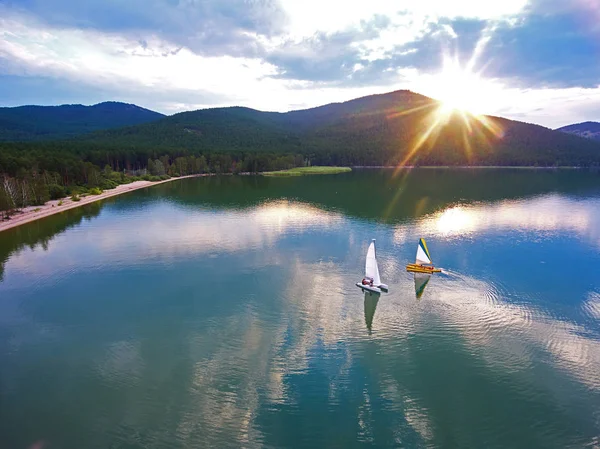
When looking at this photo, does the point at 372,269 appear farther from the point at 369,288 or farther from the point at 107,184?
the point at 107,184

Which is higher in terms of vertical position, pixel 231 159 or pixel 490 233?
pixel 231 159

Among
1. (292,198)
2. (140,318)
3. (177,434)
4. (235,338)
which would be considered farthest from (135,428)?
(292,198)

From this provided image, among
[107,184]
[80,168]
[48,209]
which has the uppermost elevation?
[80,168]

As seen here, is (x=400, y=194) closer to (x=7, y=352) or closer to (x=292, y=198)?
(x=292, y=198)

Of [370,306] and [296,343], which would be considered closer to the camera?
[296,343]

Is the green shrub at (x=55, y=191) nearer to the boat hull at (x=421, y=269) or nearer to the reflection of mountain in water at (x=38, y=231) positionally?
the reflection of mountain in water at (x=38, y=231)

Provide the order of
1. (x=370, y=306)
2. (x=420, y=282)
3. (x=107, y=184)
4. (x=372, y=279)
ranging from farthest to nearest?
(x=107, y=184), (x=420, y=282), (x=372, y=279), (x=370, y=306)

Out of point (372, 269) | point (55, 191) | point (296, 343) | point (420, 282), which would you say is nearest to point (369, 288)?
point (372, 269)
